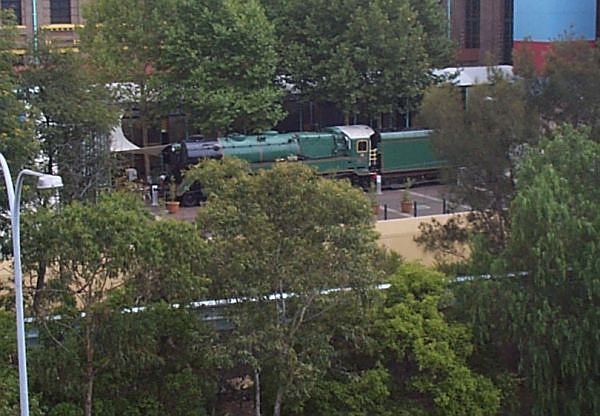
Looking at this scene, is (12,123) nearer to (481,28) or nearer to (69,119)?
(69,119)

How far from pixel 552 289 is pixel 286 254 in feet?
20.4

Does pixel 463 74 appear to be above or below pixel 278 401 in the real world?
above

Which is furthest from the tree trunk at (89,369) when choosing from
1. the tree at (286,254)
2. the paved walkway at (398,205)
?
the paved walkway at (398,205)

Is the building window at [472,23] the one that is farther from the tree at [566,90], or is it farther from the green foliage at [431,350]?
the green foliage at [431,350]

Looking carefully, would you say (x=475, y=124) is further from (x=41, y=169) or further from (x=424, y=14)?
(x=424, y=14)

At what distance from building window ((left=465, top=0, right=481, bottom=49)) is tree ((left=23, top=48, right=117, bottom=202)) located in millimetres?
41399

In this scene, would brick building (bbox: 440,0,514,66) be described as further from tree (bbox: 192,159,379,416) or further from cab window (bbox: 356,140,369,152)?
tree (bbox: 192,159,379,416)

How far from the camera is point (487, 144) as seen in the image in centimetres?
2852

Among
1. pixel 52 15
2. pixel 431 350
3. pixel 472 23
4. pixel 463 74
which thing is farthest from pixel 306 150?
pixel 431 350

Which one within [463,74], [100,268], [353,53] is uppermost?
[353,53]

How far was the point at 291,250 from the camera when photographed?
22.2 metres

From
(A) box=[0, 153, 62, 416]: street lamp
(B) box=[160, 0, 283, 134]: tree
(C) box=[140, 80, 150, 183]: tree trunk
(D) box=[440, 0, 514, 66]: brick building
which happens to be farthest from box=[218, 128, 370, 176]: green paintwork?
(A) box=[0, 153, 62, 416]: street lamp

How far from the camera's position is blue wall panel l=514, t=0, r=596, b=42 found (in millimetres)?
55188

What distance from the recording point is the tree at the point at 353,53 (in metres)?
49.2
